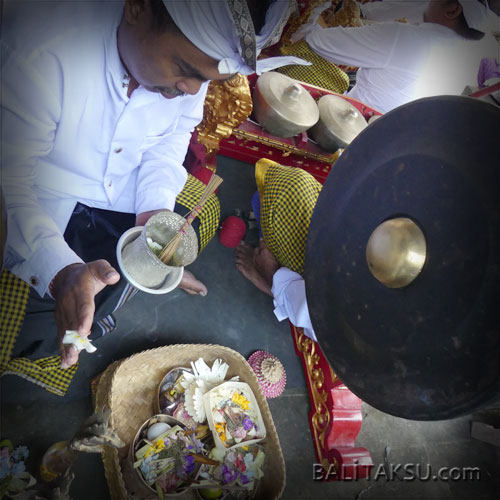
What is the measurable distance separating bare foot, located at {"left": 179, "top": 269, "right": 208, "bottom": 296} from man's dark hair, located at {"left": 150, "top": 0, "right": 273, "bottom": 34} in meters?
0.85

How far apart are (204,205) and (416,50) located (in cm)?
97

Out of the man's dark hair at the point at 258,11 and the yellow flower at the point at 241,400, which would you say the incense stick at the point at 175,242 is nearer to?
the man's dark hair at the point at 258,11

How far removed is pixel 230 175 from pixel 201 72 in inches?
46.2

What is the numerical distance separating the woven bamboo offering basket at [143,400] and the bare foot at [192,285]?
0.25 meters

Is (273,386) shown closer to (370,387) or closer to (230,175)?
(370,387)

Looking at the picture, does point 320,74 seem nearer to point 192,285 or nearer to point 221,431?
point 192,285

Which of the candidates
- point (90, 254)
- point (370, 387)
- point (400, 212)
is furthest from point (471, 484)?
point (90, 254)

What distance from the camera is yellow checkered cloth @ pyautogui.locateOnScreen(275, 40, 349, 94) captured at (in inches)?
70.5

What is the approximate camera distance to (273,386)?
1.31 m

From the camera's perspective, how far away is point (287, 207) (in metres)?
1.18

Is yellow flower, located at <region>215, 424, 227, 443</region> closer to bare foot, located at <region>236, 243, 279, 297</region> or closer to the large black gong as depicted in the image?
the large black gong

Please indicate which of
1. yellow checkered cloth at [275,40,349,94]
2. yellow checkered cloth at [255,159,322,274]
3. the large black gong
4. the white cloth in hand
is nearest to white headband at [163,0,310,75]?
the large black gong

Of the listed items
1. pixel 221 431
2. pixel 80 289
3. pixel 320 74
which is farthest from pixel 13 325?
pixel 320 74

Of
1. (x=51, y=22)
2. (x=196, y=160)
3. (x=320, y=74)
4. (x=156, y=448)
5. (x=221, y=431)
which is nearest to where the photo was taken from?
(x=51, y=22)
